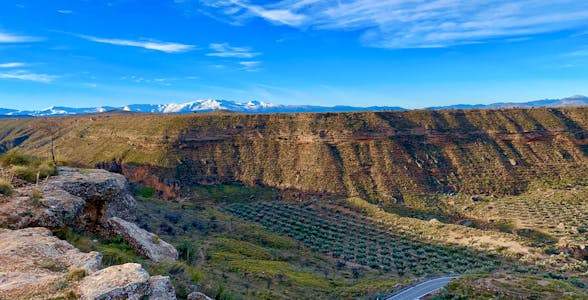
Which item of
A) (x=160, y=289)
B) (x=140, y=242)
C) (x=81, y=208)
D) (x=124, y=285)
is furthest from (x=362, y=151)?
(x=124, y=285)

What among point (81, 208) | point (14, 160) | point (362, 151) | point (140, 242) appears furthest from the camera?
point (362, 151)

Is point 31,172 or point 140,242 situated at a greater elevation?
point 31,172

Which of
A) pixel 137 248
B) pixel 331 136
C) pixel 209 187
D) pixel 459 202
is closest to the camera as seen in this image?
pixel 137 248

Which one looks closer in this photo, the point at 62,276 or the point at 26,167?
the point at 62,276

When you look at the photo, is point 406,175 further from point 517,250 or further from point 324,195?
point 517,250

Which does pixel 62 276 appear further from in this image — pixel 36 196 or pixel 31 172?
pixel 31 172

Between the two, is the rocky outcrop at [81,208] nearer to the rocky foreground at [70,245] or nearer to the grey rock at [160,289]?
the rocky foreground at [70,245]

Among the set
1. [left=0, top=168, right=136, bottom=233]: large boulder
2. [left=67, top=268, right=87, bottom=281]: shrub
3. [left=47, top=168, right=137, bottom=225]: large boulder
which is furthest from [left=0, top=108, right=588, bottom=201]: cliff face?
[left=67, top=268, right=87, bottom=281]: shrub

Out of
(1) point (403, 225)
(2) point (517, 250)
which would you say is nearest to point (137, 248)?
(2) point (517, 250)
